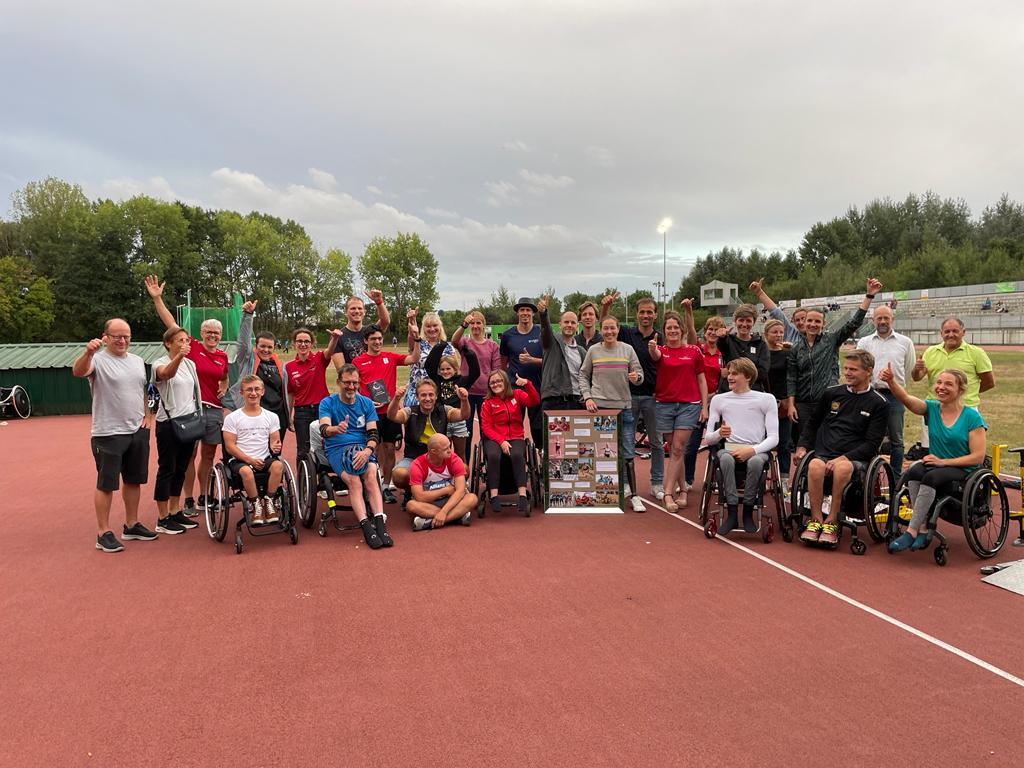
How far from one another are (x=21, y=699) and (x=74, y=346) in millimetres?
16712

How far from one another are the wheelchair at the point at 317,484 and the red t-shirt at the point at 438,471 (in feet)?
1.26

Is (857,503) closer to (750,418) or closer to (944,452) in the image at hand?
(944,452)

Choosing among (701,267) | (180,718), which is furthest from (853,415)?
A: (701,267)

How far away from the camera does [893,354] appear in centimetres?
598

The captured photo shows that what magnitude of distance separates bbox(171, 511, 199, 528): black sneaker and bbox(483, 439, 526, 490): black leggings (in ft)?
8.97

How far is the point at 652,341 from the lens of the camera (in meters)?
6.52

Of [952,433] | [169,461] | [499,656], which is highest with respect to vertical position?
[952,433]

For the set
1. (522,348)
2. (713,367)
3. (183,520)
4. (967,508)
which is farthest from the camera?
(713,367)

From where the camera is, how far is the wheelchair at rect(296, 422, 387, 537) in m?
5.62

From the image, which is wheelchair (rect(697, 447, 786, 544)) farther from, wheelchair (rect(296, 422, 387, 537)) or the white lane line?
wheelchair (rect(296, 422, 387, 537))

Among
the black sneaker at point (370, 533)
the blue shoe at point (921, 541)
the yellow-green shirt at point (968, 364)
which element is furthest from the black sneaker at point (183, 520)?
the yellow-green shirt at point (968, 364)

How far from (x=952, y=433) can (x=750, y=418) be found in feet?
4.69

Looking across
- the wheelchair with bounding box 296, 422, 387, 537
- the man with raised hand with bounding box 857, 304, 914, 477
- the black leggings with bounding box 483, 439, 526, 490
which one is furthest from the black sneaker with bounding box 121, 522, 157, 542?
the man with raised hand with bounding box 857, 304, 914, 477

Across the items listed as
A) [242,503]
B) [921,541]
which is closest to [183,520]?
[242,503]
